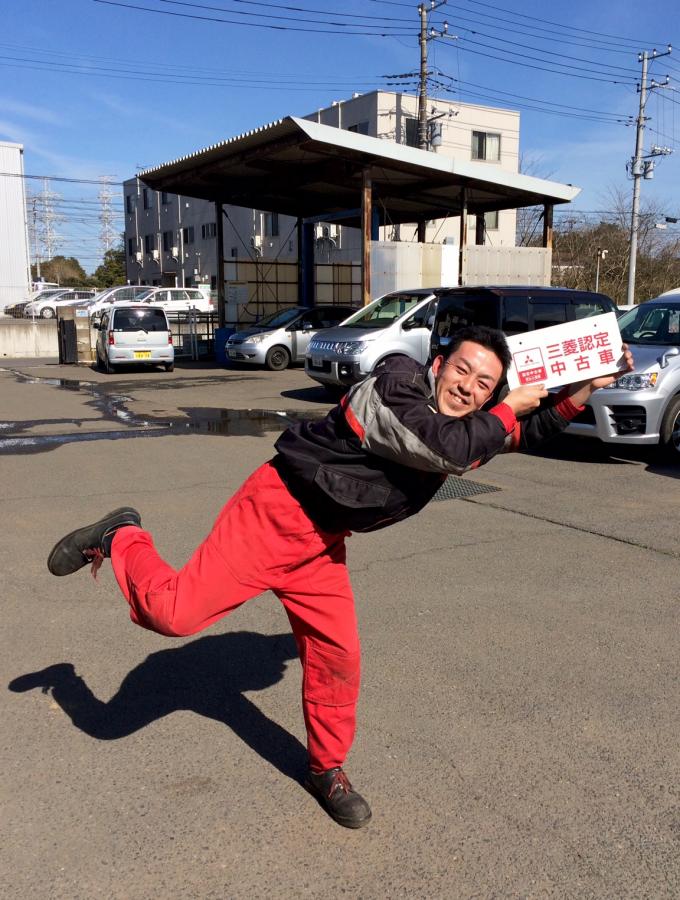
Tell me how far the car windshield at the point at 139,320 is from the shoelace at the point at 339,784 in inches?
741

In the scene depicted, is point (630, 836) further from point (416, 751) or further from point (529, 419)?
point (529, 419)

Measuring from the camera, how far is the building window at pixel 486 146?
136 feet

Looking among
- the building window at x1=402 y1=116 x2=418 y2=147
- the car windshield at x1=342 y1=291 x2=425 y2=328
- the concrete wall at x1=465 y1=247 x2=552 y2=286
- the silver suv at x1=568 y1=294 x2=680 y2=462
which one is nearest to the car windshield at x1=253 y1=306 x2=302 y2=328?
the concrete wall at x1=465 y1=247 x2=552 y2=286

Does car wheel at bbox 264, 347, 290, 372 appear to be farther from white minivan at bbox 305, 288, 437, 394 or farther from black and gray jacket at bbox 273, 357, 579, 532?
black and gray jacket at bbox 273, 357, 579, 532

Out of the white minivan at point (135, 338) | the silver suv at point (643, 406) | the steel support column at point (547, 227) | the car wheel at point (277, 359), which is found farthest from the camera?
the steel support column at point (547, 227)

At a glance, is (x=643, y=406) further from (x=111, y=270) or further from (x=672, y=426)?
(x=111, y=270)

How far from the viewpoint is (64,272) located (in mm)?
91312

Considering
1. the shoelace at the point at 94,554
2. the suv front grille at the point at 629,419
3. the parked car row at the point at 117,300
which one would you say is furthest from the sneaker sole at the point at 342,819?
the parked car row at the point at 117,300

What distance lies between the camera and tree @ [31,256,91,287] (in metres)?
87.2

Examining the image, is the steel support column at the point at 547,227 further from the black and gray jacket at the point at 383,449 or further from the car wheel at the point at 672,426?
the black and gray jacket at the point at 383,449

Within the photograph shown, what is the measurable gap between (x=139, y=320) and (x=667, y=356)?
15.1 m

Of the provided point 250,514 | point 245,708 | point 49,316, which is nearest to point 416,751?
point 245,708

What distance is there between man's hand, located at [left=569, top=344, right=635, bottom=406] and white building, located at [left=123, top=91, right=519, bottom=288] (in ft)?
79.4

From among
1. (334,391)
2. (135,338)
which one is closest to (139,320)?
(135,338)
